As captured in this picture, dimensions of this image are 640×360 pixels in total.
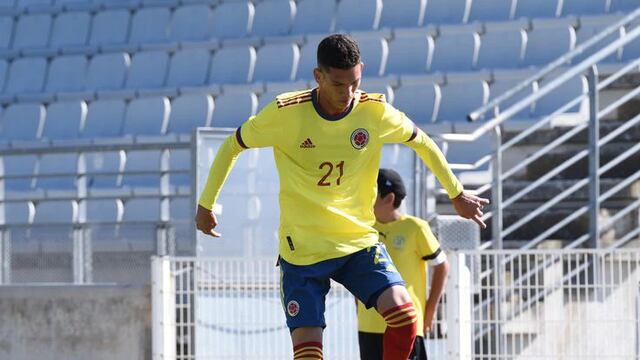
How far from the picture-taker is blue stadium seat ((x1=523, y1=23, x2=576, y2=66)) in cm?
1149

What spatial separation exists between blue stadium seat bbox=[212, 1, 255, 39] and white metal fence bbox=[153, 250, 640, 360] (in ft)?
20.4

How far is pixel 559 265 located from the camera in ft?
24.8

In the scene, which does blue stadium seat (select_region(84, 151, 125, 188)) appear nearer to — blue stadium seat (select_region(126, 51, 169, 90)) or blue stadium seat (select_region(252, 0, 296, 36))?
blue stadium seat (select_region(126, 51, 169, 90))

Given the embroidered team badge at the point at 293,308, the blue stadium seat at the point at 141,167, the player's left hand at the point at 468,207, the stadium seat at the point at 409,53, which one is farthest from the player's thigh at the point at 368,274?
the blue stadium seat at the point at 141,167

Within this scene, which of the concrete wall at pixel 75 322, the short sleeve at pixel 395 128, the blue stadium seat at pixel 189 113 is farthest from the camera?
the blue stadium seat at pixel 189 113

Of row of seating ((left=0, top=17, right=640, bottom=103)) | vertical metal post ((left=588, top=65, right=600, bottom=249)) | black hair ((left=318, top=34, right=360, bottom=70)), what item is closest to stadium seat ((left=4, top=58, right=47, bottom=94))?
row of seating ((left=0, top=17, right=640, bottom=103))

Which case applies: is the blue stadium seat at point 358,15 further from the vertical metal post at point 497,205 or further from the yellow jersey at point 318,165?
the yellow jersey at point 318,165

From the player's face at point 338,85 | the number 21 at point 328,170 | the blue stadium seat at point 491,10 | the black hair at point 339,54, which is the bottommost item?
the number 21 at point 328,170

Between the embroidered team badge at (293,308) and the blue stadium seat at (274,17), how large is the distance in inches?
345

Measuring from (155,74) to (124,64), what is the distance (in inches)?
15.5

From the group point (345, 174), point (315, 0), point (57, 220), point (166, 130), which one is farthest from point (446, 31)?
point (345, 174)

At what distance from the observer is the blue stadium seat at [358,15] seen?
13039 mm

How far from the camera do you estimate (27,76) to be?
15.0m

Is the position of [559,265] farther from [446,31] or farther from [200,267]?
[446,31]
